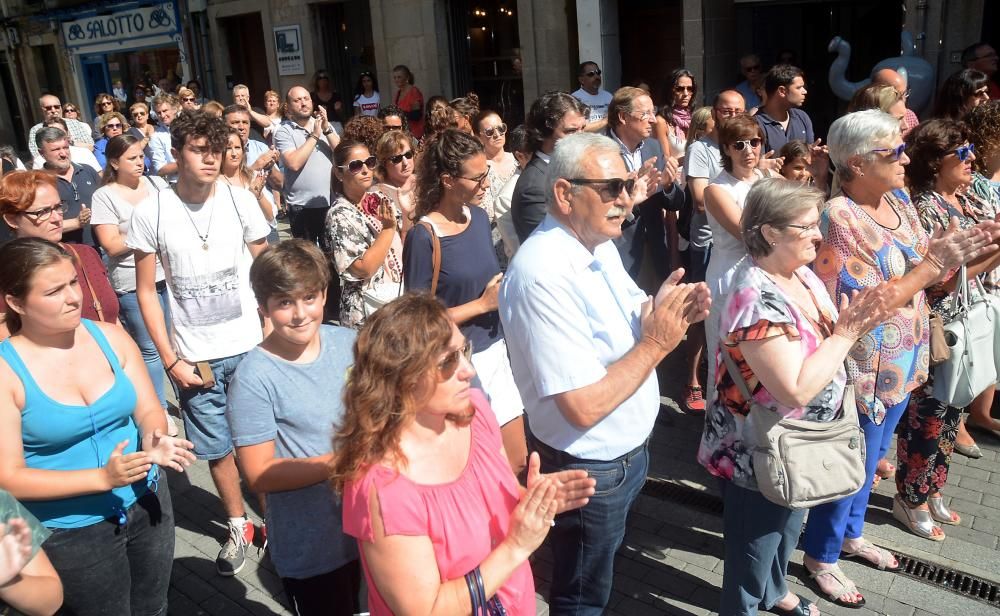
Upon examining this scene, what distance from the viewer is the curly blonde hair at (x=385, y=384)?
198 cm

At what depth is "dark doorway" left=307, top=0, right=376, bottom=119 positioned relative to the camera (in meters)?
15.7

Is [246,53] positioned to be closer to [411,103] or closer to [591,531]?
[411,103]

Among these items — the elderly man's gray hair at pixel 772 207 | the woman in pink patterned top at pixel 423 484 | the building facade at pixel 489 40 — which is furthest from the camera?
the building facade at pixel 489 40

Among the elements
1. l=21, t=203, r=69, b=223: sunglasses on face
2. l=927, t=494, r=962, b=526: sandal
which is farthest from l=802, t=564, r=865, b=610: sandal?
l=21, t=203, r=69, b=223: sunglasses on face

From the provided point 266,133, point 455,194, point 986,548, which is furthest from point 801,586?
point 266,133

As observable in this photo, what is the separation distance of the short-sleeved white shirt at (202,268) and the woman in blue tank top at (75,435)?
3.30ft

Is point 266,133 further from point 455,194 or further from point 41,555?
point 41,555

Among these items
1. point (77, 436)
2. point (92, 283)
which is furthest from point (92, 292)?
point (77, 436)

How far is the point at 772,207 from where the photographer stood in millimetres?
2762

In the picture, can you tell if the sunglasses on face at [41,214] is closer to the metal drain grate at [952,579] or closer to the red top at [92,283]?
the red top at [92,283]

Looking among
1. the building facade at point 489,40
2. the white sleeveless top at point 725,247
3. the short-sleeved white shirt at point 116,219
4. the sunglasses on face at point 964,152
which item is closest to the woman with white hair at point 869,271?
the sunglasses on face at point 964,152

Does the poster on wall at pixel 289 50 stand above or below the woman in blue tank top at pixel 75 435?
above

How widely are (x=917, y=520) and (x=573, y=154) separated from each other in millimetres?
2648

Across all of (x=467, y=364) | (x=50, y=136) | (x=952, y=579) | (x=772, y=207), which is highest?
(x=50, y=136)
